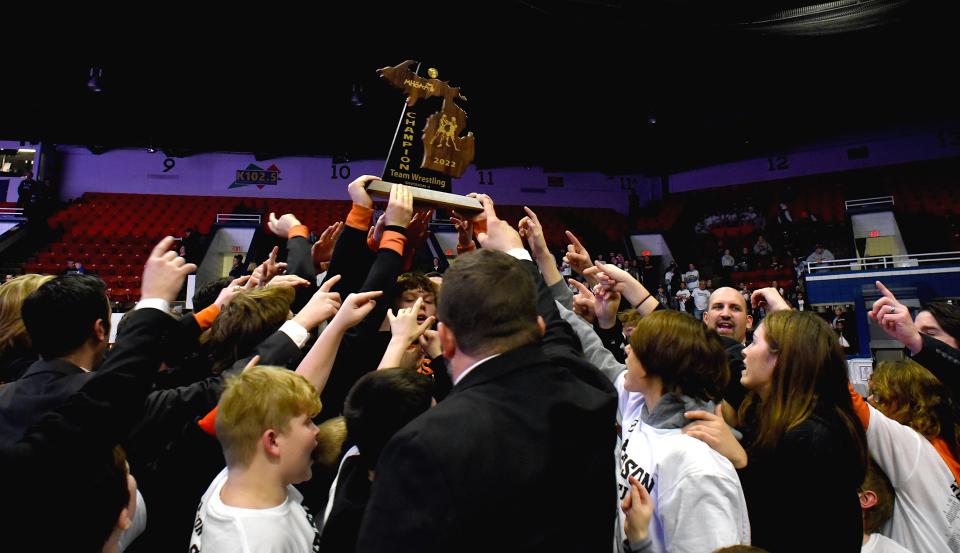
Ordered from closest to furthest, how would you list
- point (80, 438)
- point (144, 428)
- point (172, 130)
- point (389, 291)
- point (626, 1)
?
point (80, 438)
point (144, 428)
point (389, 291)
point (626, 1)
point (172, 130)

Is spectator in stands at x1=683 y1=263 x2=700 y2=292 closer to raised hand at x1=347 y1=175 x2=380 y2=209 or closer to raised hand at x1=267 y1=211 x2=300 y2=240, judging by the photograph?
raised hand at x1=267 y1=211 x2=300 y2=240

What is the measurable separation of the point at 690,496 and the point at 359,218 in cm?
156

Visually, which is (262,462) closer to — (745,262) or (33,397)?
(33,397)

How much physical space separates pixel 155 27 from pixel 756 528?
36.9ft

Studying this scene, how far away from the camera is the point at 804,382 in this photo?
1834 millimetres

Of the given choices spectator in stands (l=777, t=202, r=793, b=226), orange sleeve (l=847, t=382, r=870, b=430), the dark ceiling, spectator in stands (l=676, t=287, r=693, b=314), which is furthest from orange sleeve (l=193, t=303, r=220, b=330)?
spectator in stands (l=777, t=202, r=793, b=226)

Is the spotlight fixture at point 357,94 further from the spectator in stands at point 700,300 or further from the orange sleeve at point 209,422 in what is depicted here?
the orange sleeve at point 209,422

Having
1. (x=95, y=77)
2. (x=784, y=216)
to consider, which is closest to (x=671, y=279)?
(x=784, y=216)

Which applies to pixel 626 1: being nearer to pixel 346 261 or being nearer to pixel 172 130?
pixel 346 261

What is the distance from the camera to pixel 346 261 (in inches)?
88.0

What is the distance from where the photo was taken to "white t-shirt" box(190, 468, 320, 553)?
1369 millimetres

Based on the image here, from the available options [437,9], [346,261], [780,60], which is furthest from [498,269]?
[780,60]

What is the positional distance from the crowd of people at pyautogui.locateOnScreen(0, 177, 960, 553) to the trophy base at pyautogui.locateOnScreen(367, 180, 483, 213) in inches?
4.4

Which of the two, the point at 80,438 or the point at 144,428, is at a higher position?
the point at 80,438
